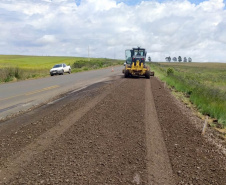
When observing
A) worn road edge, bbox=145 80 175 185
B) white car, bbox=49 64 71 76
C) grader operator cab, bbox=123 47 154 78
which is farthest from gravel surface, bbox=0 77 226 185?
white car, bbox=49 64 71 76

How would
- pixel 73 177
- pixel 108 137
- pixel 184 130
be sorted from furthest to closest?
pixel 184 130 → pixel 108 137 → pixel 73 177

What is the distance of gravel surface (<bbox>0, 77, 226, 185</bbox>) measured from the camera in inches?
159

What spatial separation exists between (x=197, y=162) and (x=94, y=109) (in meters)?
4.92

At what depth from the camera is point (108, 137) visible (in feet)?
19.5

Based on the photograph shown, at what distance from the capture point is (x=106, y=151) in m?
5.07

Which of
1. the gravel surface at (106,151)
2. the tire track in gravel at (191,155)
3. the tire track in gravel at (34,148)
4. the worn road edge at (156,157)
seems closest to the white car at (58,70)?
the gravel surface at (106,151)

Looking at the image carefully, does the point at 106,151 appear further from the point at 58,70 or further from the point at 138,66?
the point at 58,70

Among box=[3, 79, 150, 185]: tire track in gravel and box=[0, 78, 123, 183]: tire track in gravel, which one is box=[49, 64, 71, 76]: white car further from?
box=[3, 79, 150, 185]: tire track in gravel

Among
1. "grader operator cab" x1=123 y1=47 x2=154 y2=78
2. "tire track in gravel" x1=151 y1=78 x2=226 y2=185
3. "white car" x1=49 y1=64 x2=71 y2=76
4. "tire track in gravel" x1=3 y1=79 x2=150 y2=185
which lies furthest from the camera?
"white car" x1=49 y1=64 x2=71 y2=76

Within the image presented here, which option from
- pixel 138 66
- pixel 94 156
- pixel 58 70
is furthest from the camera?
pixel 58 70

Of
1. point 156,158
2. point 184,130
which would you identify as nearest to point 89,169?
point 156,158

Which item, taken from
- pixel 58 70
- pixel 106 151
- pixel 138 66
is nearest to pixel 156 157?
pixel 106 151

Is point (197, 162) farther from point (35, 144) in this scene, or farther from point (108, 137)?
point (35, 144)

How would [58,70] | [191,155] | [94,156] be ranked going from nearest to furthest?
[94,156] → [191,155] → [58,70]
